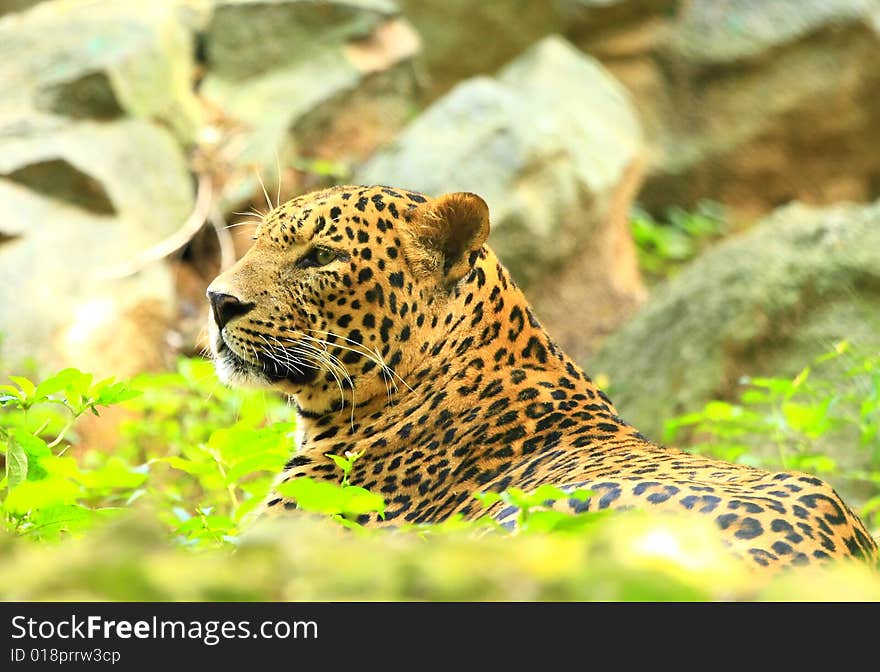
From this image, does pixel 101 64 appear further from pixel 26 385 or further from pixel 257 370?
pixel 26 385

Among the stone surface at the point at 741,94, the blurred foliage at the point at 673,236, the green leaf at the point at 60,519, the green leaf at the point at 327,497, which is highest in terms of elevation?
the green leaf at the point at 327,497

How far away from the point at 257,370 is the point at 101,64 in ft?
29.8

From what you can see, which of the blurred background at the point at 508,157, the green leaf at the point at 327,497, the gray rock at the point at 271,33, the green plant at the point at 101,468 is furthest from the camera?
the gray rock at the point at 271,33

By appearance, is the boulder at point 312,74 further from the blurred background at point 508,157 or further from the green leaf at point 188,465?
the green leaf at point 188,465

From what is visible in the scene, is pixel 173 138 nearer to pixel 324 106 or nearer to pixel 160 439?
pixel 324 106

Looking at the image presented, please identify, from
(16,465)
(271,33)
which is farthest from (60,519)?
(271,33)

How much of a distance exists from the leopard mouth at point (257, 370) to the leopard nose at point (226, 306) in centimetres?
11

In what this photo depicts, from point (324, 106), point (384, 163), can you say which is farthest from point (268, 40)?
point (384, 163)

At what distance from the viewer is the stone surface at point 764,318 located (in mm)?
10742

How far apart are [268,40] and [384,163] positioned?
10.9ft

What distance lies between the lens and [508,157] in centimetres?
1348

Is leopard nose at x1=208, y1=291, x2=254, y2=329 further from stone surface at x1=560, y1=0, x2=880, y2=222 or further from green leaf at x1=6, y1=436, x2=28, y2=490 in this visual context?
stone surface at x1=560, y1=0, x2=880, y2=222

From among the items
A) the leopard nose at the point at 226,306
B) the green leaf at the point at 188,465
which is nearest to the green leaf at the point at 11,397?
the green leaf at the point at 188,465

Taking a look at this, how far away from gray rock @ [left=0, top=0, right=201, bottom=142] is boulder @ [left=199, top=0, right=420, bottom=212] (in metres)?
0.55
